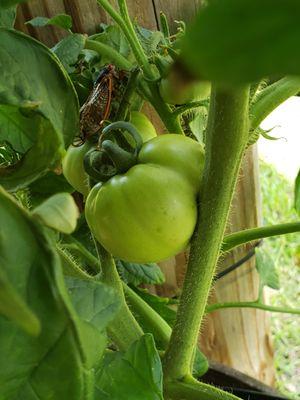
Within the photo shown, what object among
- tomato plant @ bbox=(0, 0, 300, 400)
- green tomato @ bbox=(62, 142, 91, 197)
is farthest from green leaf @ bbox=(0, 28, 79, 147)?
green tomato @ bbox=(62, 142, 91, 197)

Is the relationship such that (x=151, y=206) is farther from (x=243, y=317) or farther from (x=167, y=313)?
(x=243, y=317)

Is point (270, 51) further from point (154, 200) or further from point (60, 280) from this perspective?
point (154, 200)

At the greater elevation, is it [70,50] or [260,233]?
[70,50]

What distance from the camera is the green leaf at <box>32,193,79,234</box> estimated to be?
10.5 inches

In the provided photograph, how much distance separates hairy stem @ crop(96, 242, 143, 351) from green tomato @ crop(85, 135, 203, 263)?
0.06 metres

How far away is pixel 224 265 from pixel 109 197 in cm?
65

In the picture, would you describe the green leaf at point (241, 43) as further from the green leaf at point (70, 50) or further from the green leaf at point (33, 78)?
the green leaf at point (70, 50)

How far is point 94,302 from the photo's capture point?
0.37 m

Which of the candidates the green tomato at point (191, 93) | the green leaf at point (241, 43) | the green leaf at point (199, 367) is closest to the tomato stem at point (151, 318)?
the green leaf at point (199, 367)

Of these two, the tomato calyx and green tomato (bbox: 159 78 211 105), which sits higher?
green tomato (bbox: 159 78 211 105)

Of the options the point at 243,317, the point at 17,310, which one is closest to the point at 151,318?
the point at 17,310

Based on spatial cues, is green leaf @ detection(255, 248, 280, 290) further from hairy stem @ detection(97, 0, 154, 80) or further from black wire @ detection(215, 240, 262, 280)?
hairy stem @ detection(97, 0, 154, 80)

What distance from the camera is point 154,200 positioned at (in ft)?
1.55

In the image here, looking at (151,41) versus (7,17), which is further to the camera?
(151,41)
